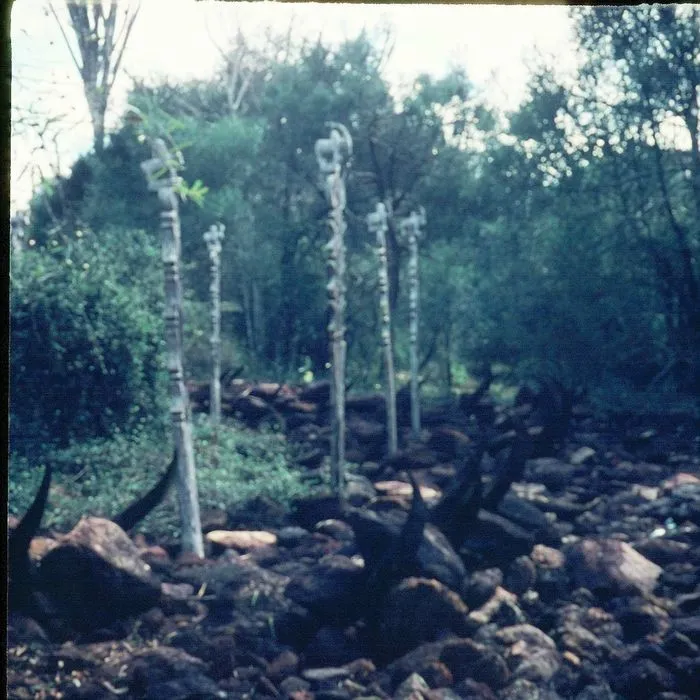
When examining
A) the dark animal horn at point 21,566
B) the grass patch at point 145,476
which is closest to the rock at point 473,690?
the dark animal horn at point 21,566

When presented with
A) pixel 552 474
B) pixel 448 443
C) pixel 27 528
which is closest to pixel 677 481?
pixel 552 474

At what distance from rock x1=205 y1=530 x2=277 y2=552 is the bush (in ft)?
12.9

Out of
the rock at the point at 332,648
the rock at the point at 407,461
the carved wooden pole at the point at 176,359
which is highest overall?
the carved wooden pole at the point at 176,359

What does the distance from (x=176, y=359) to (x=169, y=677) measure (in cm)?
318

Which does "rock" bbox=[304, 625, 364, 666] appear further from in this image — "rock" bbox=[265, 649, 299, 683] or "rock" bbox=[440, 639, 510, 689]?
"rock" bbox=[440, 639, 510, 689]

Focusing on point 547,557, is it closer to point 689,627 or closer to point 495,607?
point 495,607

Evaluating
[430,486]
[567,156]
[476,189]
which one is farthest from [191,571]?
[476,189]

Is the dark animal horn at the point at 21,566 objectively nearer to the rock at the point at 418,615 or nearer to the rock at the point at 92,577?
the rock at the point at 92,577

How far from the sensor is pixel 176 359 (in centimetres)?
752

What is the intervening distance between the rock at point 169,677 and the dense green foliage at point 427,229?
6.58m

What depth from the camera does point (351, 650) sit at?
5.60 m

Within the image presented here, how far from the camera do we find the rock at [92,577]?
572 centimetres

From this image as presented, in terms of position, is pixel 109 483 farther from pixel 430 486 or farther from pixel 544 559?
pixel 544 559

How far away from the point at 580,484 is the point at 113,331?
652 cm
